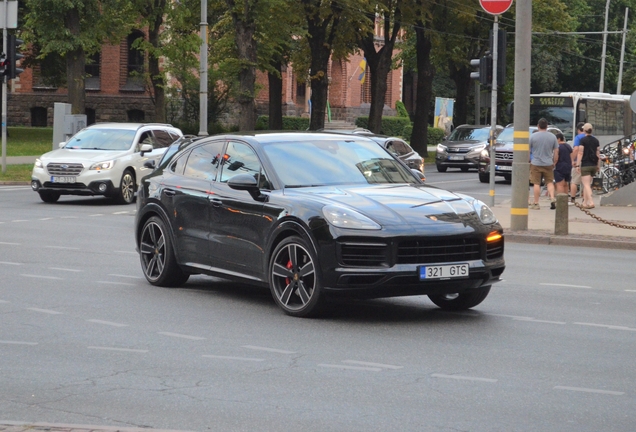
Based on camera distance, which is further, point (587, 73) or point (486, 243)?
point (587, 73)

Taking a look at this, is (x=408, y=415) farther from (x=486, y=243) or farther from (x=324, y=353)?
(x=486, y=243)

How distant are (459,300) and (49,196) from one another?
52.8 feet

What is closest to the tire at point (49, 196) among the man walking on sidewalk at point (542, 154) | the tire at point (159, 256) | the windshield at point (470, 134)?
the man walking on sidewalk at point (542, 154)

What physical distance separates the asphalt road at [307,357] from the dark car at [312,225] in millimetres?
336

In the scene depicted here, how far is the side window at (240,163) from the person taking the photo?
1085 centimetres

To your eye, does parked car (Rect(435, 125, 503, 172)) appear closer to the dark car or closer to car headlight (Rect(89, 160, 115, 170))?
car headlight (Rect(89, 160, 115, 170))

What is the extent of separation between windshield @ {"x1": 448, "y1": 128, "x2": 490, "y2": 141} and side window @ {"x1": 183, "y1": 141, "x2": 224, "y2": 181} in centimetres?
3261

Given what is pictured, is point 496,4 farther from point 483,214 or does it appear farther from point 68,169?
point 483,214

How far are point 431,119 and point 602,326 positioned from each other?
275ft

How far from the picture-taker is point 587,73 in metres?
91.8

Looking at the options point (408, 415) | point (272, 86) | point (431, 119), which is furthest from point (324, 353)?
point (431, 119)

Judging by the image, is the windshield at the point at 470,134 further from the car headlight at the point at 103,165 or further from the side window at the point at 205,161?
the side window at the point at 205,161

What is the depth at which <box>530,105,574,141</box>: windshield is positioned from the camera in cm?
4125

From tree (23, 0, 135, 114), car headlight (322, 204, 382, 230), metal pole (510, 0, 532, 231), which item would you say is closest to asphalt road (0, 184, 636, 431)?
car headlight (322, 204, 382, 230)
